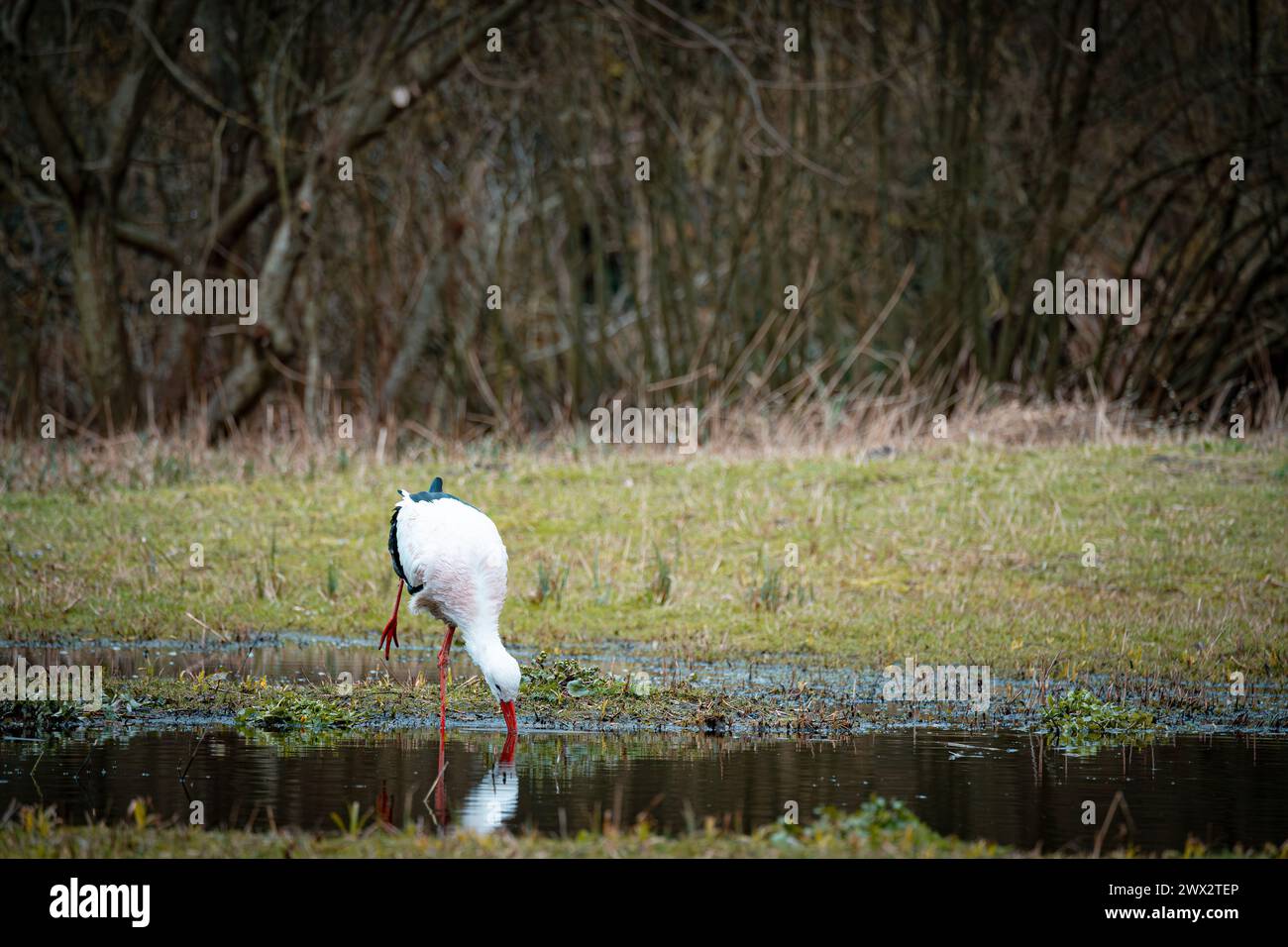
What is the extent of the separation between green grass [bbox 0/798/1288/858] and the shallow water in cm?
25

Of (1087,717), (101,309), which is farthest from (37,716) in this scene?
(101,309)

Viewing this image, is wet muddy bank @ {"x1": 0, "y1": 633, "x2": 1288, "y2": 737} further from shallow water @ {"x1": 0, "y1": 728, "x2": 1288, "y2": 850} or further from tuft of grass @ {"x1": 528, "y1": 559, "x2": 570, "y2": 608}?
tuft of grass @ {"x1": 528, "y1": 559, "x2": 570, "y2": 608}

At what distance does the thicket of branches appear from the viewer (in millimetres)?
19953

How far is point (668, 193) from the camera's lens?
73.8 feet

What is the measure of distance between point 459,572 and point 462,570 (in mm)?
18

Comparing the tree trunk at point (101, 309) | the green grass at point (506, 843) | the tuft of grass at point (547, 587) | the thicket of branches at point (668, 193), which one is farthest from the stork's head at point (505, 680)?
the tree trunk at point (101, 309)

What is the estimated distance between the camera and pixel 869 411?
19.8 meters

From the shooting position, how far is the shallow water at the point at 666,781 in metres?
6.26

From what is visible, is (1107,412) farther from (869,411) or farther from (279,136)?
(279,136)

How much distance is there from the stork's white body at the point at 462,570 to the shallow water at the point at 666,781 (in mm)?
554

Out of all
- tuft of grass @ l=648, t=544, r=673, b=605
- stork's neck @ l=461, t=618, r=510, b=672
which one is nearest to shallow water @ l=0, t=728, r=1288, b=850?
stork's neck @ l=461, t=618, r=510, b=672

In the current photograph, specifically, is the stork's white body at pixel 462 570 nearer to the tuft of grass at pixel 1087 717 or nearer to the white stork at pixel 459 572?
the white stork at pixel 459 572

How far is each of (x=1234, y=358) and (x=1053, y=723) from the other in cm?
1370
